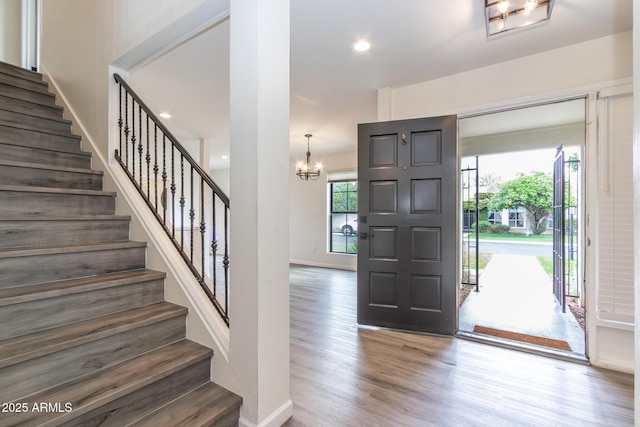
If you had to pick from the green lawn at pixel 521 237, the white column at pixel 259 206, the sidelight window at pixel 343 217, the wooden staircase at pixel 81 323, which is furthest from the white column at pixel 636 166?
the green lawn at pixel 521 237

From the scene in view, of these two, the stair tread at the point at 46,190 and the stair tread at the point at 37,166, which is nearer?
the stair tread at the point at 46,190

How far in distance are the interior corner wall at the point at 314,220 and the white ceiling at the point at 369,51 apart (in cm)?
266

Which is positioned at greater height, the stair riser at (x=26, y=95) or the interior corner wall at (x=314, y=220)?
the stair riser at (x=26, y=95)

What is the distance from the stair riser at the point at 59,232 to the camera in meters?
1.63

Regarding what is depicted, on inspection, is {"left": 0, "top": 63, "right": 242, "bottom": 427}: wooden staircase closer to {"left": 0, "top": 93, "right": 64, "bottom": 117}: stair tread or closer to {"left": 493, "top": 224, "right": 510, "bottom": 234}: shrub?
{"left": 0, "top": 93, "right": 64, "bottom": 117}: stair tread

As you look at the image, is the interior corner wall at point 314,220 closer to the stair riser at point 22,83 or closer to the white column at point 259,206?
the stair riser at point 22,83

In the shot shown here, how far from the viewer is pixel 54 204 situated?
1.94 meters

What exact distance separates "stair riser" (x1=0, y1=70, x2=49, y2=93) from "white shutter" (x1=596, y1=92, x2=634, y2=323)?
5134 mm

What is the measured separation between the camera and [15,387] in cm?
113

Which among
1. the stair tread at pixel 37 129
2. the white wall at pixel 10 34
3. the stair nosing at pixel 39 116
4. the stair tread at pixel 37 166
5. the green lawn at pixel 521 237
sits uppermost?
the white wall at pixel 10 34

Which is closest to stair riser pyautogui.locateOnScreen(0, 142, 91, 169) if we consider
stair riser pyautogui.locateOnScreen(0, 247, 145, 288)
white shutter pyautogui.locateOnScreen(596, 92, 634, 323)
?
stair riser pyautogui.locateOnScreen(0, 247, 145, 288)

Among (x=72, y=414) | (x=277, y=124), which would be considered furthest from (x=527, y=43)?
(x=72, y=414)

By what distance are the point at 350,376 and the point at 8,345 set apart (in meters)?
1.90

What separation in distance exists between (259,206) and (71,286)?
1117 mm
